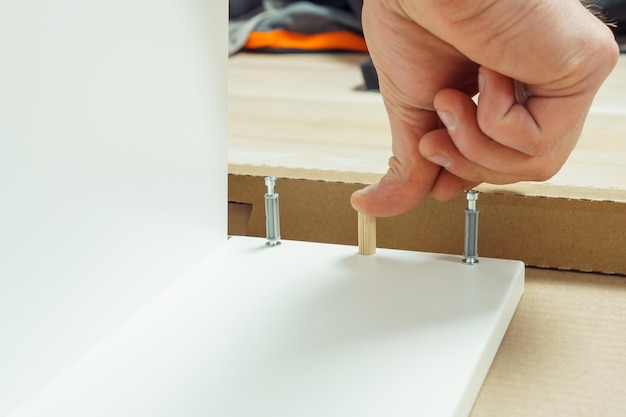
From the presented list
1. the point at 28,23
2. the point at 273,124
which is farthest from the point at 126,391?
the point at 273,124

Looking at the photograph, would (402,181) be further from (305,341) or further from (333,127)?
(333,127)

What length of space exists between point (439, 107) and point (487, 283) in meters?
0.13

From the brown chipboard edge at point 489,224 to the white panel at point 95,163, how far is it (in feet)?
0.33

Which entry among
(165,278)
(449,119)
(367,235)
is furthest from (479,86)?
(165,278)

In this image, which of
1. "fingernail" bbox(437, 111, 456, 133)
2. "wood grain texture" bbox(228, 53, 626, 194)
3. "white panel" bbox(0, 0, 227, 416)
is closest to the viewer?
"white panel" bbox(0, 0, 227, 416)

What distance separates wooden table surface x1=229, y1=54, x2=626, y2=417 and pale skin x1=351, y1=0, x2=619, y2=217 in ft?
0.28

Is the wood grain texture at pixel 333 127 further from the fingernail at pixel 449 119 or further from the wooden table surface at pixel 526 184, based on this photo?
the fingernail at pixel 449 119

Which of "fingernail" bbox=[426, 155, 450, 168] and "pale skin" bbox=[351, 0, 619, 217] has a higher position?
"pale skin" bbox=[351, 0, 619, 217]

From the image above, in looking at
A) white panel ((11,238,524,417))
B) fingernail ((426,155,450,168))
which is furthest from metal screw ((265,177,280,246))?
fingernail ((426,155,450,168))

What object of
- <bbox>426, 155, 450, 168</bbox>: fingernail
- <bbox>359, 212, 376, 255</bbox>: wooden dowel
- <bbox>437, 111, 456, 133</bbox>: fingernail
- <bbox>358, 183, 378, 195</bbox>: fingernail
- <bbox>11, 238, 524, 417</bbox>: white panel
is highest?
<bbox>437, 111, 456, 133</bbox>: fingernail

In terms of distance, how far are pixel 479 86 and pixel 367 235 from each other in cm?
15

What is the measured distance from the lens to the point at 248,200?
760 millimetres

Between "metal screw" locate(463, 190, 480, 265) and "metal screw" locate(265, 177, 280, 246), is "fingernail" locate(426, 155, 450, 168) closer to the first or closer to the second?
"metal screw" locate(463, 190, 480, 265)

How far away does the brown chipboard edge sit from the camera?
661mm
